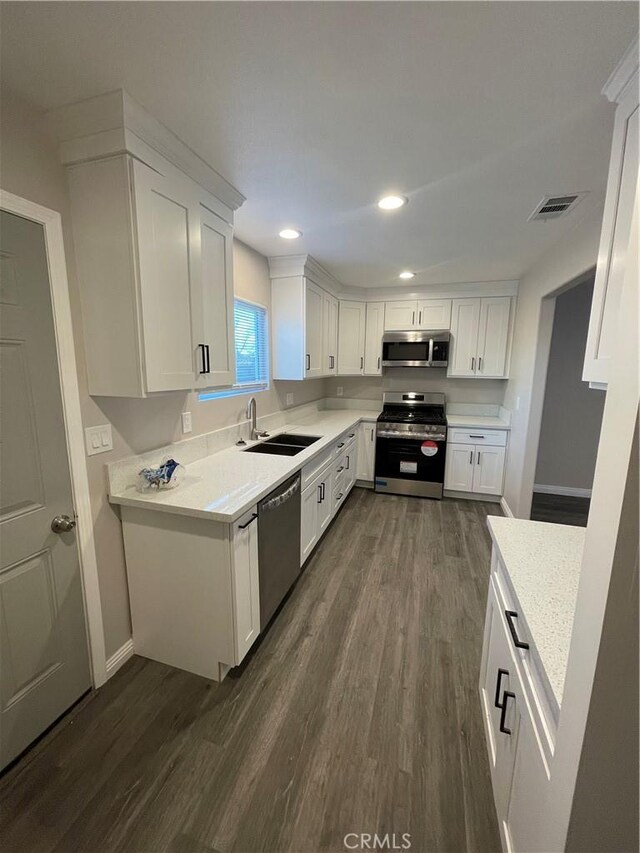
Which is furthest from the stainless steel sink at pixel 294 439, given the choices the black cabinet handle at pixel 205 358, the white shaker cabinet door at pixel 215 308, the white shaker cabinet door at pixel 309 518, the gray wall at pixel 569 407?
the gray wall at pixel 569 407

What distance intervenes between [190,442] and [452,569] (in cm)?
221

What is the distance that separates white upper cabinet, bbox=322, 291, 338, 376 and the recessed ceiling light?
1749mm

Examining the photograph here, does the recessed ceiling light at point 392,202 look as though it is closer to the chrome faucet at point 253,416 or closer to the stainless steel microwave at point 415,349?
the chrome faucet at point 253,416

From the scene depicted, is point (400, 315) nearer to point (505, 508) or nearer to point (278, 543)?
point (505, 508)

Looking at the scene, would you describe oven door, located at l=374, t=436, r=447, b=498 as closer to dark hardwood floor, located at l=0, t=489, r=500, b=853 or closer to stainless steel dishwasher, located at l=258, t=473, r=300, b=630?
dark hardwood floor, located at l=0, t=489, r=500, b=853

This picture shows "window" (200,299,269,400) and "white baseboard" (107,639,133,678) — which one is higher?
"window" (200,299,269,400)

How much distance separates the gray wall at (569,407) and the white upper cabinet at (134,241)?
4.09 meters

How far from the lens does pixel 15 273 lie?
1260 mm

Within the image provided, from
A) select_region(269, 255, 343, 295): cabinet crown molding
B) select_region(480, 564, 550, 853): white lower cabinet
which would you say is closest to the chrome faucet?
select_region(269, 255, 343, 295): cabinet crown molding

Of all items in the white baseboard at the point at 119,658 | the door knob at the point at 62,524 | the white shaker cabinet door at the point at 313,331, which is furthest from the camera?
the white shaker cabinet door at the point at 313,331

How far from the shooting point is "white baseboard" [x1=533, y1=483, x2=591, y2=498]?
4323 millimetres

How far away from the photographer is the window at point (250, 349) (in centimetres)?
280

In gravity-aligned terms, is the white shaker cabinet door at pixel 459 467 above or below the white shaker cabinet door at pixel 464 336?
below

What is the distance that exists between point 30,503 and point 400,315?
4086mm
